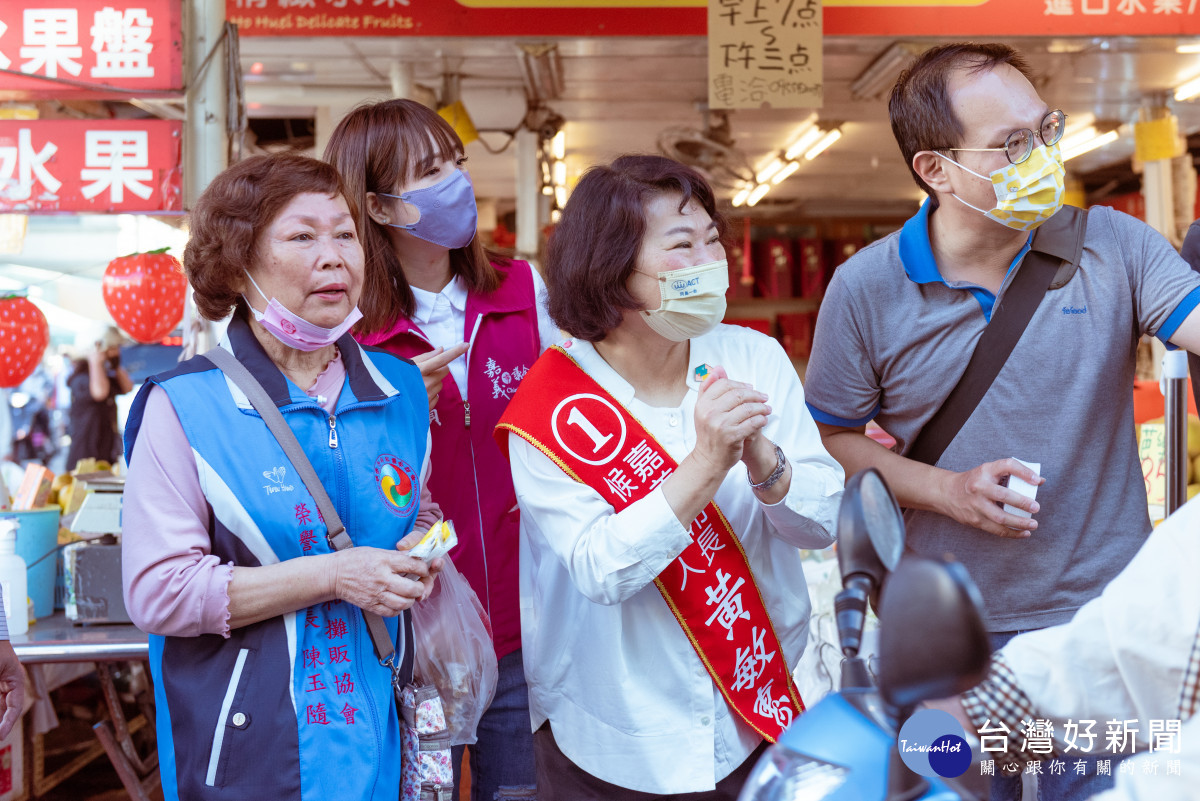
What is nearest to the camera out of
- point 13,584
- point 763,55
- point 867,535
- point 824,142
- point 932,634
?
point 932,634

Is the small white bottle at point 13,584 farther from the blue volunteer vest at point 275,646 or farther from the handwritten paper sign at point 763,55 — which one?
the handwritten paper sign at point 763,55

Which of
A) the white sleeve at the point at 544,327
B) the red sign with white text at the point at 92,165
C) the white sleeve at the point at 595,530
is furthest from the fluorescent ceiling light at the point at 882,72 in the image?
the white sleeve at the point at 595,530

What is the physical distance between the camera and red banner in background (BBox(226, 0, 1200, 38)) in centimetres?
452

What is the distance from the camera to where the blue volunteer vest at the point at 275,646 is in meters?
1.60

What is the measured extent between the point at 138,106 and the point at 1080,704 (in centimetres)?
634

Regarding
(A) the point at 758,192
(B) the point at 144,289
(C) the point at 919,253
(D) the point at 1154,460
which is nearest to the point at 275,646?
(C) the point at 919,253

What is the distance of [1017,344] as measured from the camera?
6.47 feet

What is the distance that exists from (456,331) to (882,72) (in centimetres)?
559

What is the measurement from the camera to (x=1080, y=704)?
114 centimetres

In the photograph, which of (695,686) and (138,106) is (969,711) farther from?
(138,106)

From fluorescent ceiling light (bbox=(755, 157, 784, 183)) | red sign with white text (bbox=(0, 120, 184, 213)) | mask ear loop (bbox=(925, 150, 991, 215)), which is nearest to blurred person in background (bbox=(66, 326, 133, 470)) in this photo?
red sign with white text (bbox=(0, 120, 184, 213))

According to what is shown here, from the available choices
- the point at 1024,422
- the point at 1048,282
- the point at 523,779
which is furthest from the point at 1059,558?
the point at 523,779

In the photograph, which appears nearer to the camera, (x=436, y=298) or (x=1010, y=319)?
(x=1010, y=319)

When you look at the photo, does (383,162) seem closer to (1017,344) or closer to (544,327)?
(544,327)
